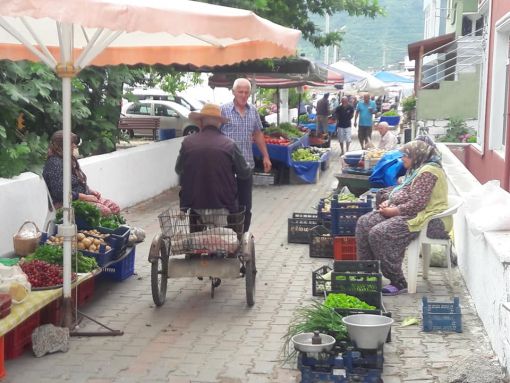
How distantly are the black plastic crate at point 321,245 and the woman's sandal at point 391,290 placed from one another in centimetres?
170

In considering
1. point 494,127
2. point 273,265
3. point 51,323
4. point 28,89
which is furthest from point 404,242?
point 28,89

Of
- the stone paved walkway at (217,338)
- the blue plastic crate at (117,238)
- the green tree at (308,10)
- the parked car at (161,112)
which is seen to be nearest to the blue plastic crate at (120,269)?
the stone paved walkway at (217,338)

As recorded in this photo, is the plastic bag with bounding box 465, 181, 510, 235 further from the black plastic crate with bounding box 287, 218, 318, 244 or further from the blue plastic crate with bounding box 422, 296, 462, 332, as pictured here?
the black plastic crate with bounding box 287, 218, 318, 244

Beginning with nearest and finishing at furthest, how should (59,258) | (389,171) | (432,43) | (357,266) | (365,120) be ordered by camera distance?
(59,258)
(357,266)
(389,171)
(365,120)
(432,43)

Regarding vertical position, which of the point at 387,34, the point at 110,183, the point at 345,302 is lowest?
the point at 345,302

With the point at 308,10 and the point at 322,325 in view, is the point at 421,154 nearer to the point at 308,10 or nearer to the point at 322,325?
the point at 322,325

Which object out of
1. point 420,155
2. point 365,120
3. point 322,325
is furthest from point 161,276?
point 365,120

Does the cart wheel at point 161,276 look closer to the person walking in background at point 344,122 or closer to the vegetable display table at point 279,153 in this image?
the vegetable display table at point 279,153

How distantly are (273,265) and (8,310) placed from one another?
4.11m

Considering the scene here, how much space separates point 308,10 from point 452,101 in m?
4.06

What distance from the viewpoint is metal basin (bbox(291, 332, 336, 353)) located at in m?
5.30

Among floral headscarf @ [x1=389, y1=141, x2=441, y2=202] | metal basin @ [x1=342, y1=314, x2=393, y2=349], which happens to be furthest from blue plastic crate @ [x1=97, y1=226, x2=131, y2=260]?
floral headscarf @ [x1=389, y1=141, x2=441, y2=202]

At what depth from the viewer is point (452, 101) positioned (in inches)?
752

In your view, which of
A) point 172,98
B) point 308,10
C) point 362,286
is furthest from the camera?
point 172,98
